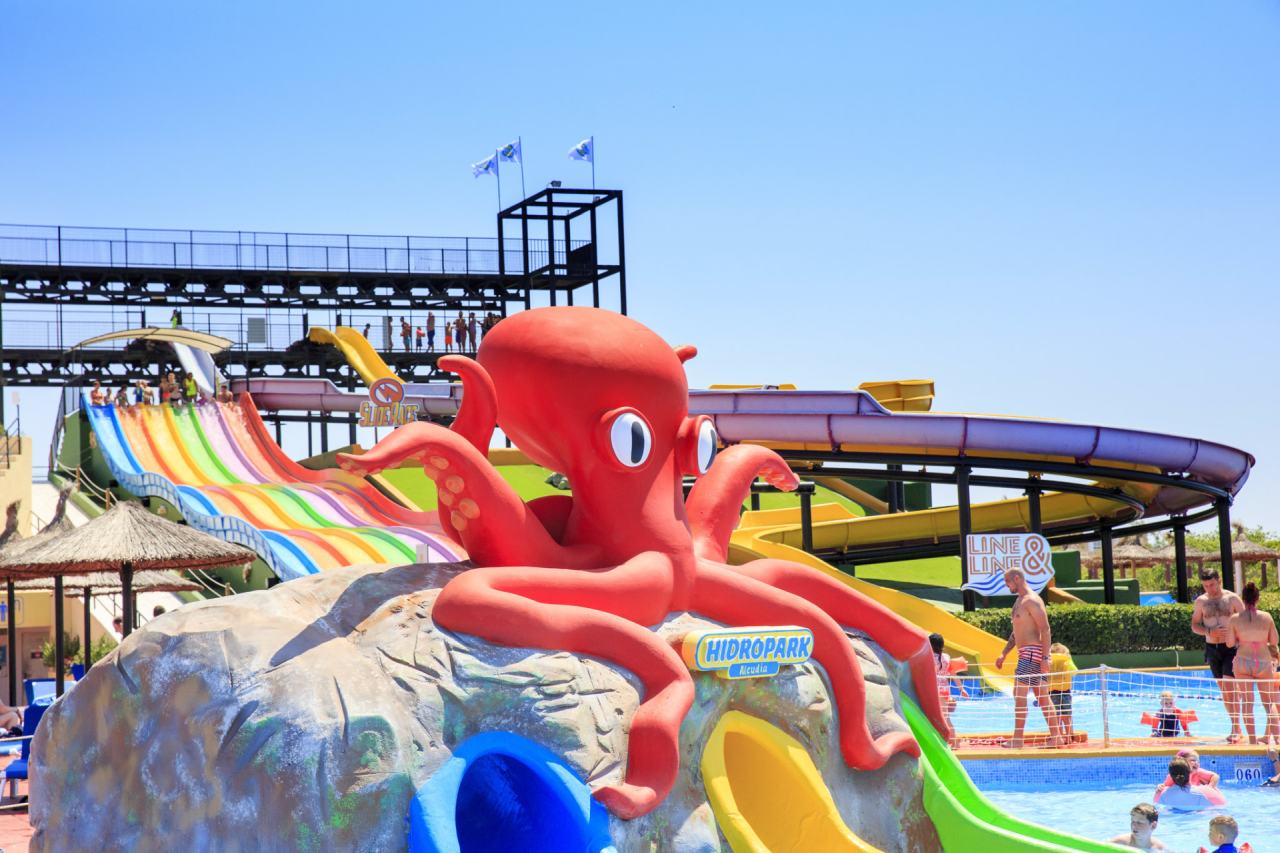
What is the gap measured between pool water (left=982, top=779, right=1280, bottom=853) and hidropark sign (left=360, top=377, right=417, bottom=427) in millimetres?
15900

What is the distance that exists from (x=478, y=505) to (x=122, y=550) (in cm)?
820

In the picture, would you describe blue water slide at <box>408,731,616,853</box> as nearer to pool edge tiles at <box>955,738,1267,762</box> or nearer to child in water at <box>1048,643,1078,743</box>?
pool edge tiles at <box>955,738,1267,762</box>

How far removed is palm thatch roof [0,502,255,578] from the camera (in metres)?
14.2

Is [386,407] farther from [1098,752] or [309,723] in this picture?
[309,723]

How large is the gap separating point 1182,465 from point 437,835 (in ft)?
59.6

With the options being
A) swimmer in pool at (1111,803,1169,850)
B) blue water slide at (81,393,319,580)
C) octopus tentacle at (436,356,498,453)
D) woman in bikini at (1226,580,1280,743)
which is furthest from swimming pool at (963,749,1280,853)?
blue water slide at (81,393,319,580)

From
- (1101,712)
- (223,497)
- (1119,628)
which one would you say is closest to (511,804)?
(1101,712)

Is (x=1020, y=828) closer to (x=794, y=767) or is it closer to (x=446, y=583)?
(x=794, y=767)

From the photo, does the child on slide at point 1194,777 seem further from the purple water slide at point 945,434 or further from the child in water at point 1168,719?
the purple water slide at point 945,434

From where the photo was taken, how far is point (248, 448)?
27000mm

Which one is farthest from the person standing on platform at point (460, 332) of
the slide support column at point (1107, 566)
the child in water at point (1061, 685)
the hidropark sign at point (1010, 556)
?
the child in water at point (1061, 685)

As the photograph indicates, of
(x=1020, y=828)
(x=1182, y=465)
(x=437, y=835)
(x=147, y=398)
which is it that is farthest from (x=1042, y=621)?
(x=147, y=398)

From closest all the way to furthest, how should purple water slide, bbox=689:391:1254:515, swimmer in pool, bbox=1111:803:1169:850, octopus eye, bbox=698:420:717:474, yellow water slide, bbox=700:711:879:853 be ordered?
yellow water slide, bbox=700:711:879:853 < octopus eye, bbox=698:420:717:474 < swimmer in pool, bbox=1111:803:1169:850 < purple water slide, bbox=689:391:1254:515

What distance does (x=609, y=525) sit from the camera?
7570 mm
